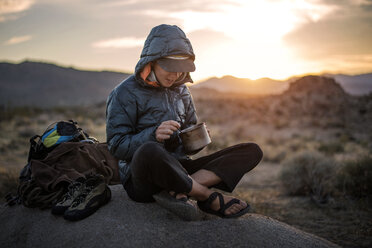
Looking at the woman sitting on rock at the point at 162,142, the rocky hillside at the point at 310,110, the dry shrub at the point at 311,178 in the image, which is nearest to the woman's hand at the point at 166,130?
the woman sitting on rock at the point at 162,142

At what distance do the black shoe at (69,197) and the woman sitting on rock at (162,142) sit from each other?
0.44 metres

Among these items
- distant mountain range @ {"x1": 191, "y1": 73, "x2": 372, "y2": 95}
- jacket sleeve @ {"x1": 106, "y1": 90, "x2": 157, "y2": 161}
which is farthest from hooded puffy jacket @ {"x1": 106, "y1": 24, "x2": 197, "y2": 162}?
distant mountain range @ {"x1": 191, "y1": 73, "x2": 372, "y2": 95}

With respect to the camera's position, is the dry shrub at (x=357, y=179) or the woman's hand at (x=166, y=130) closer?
the woman's hand at (x=166, y=130)

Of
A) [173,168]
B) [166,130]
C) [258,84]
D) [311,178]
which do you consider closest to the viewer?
[173,168]

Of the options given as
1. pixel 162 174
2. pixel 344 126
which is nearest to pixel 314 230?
pixel 162 174

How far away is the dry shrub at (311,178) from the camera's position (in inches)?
213

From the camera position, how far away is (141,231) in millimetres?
2447

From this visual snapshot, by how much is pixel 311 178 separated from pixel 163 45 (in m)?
4.37

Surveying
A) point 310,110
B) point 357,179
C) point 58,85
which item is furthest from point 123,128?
point 58,85

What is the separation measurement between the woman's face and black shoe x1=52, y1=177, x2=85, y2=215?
4.28 ft

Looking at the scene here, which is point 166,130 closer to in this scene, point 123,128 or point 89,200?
point 123,128

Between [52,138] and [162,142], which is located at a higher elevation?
[162,142]

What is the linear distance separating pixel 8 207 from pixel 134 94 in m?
1.98

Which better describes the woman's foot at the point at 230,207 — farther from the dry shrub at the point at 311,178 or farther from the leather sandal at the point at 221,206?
the dry shrub at the point at 311,178
